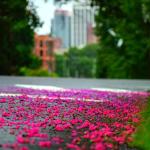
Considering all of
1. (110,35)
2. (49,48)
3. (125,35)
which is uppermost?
(49,48)

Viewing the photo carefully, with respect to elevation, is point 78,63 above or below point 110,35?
below

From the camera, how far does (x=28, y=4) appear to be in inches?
1140

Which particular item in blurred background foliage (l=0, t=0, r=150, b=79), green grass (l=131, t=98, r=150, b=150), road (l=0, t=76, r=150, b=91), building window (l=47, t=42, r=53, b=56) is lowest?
green grass (l=131, t=98, r=150, b=150)

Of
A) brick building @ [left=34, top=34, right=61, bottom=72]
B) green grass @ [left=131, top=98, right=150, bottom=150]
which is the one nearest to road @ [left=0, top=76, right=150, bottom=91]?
green grass @ [left=131, top=98, right=150, bottom=150]

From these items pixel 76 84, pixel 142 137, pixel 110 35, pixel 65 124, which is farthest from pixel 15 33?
pixel 142 137

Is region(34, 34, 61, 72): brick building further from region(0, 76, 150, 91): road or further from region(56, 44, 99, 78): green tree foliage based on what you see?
region(0, 76, 150, 91): road

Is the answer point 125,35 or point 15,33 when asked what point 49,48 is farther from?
point 15,33

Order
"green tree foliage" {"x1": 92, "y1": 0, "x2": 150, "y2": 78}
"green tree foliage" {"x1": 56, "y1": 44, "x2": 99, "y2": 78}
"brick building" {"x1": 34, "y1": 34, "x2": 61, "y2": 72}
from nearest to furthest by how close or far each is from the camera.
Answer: "green tree foliage" {"x1": 92, "y1": 0, "x2": 150, "y2": 78} < "green tree foliage" {"x1": 56, "y1": 44, "x2": 99, "y2": 78} < "brick building" {"x1": 34, "y1": 34, "x2": 61, "y2": 72}

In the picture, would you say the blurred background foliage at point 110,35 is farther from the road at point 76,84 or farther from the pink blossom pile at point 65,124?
the pink blossom pile at point 65,124

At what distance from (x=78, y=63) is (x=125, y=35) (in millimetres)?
66212

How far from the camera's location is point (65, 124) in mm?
6613

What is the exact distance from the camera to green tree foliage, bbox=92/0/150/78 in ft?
100

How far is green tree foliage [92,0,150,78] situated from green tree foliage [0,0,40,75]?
13.1 feet

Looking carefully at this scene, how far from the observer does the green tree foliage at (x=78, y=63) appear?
99.3 meters
